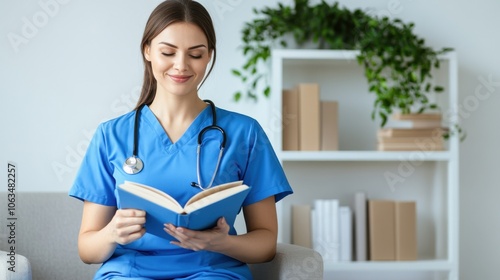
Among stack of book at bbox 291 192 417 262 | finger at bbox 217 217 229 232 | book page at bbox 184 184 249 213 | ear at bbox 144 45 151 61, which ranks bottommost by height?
stack of book at bbox 291 192 417 262

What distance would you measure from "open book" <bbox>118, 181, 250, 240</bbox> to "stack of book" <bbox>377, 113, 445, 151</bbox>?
1.78 meters

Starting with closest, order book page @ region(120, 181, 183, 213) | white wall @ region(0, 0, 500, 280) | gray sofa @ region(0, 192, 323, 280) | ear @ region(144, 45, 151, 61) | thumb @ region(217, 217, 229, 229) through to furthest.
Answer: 1. book page @ region(120, 181, 183, 213)
2. thumb @ region(217, 217, 229, 229)
3. ear @ region(144, 45, 151, 61)
4. gray sofa @ region(0, 192, 323, 280)
5. white wall @ region(0, 0, 500, 280)

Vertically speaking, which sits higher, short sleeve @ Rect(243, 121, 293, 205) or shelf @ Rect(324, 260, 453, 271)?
short sleeve @ Rect(243, 121, 293, 205)

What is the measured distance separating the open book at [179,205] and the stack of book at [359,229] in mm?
1690

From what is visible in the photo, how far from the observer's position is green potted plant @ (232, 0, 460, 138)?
308 cm

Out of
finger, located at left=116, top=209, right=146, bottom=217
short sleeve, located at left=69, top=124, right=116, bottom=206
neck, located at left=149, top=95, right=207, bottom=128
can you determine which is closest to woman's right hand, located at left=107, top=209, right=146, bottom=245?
finger, located at left=116, top=209, right=146, bottom=217

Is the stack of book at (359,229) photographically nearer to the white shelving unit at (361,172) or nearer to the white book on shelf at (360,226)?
the white book on shelf at (360,226)

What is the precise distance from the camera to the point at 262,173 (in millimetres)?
1728

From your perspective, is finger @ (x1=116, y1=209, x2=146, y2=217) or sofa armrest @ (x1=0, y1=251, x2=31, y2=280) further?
sofa armrest @ (x1=0, y1=251, x2=31, y2=280)

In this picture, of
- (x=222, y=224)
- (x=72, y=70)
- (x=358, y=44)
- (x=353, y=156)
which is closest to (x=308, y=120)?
(x=353, y=156)

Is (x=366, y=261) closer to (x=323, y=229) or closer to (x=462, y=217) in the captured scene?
(x=323, y=229)

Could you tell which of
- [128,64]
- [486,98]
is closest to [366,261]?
[486,98]

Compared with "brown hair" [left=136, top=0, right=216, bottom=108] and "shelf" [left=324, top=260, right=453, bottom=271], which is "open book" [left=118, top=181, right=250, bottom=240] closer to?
"brown hair" [left=136, top=0, right=216, bottom=108]

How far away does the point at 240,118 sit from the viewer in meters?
1.79
